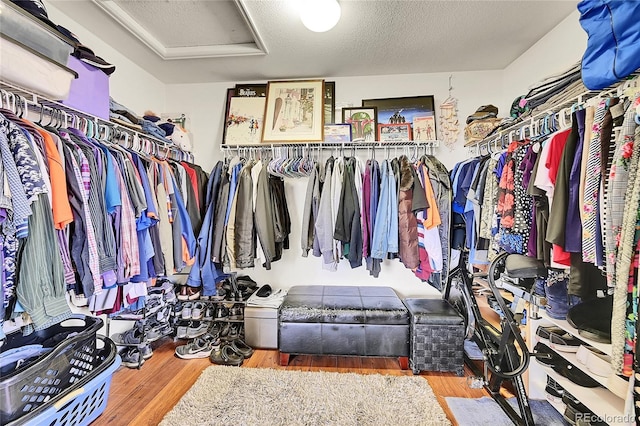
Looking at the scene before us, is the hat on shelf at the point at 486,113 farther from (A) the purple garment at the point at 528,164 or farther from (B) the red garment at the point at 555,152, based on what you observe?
(B) the red garment at the point at 555,152

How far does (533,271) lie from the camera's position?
4.19ft

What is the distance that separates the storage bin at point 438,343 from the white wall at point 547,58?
67.3 inches

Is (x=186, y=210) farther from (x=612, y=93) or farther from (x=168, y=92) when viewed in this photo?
(x=612, y=93)

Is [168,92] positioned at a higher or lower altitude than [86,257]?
higher

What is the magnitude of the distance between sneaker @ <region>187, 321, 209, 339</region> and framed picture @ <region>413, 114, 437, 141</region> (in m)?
2.58

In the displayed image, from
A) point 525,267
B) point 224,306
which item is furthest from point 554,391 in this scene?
point 224,306

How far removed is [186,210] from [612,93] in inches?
98.1

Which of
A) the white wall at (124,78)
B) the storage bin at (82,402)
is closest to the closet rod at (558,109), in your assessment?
the storage bin at (82,402)

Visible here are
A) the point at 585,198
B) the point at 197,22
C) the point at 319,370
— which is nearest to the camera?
the point at 585,198

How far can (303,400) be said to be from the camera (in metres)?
1.73

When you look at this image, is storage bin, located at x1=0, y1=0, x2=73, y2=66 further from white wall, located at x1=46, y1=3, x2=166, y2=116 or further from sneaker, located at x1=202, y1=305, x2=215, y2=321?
sneaker, located at x1=202, y1=305, x2=215, y2=321

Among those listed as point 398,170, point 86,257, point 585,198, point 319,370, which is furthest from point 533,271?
point 86,257

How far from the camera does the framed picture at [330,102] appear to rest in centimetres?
260

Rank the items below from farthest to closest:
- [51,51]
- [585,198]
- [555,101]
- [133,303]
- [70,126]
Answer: [133,303], [70,126], [555,101], [51,51], [585,198]
